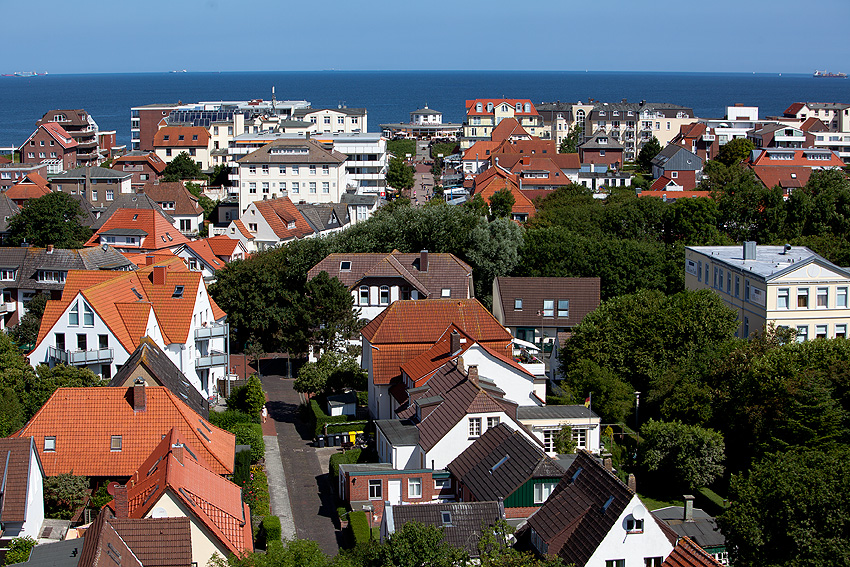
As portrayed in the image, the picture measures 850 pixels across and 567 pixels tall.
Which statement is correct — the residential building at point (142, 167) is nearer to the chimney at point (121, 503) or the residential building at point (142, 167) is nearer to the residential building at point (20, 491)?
the residential building at point (20, 491)

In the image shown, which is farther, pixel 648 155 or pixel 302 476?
pixel 648 155

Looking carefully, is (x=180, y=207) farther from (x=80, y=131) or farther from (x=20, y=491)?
(x=20, y=491)

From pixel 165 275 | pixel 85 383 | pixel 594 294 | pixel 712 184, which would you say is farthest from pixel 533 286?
pixel 712 184

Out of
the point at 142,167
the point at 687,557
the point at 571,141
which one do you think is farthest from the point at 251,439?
the point at 571,141

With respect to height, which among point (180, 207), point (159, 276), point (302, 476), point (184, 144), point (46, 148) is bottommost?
point (302, 476)

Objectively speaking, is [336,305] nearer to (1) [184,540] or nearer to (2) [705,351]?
(2) [705,351]

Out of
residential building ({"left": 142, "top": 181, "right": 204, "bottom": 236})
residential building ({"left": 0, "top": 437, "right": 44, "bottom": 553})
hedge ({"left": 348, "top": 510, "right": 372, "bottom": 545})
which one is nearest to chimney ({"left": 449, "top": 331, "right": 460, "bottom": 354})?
hedge ({"left": 348, "top": 510, "right": 372, "bottom": 545})
